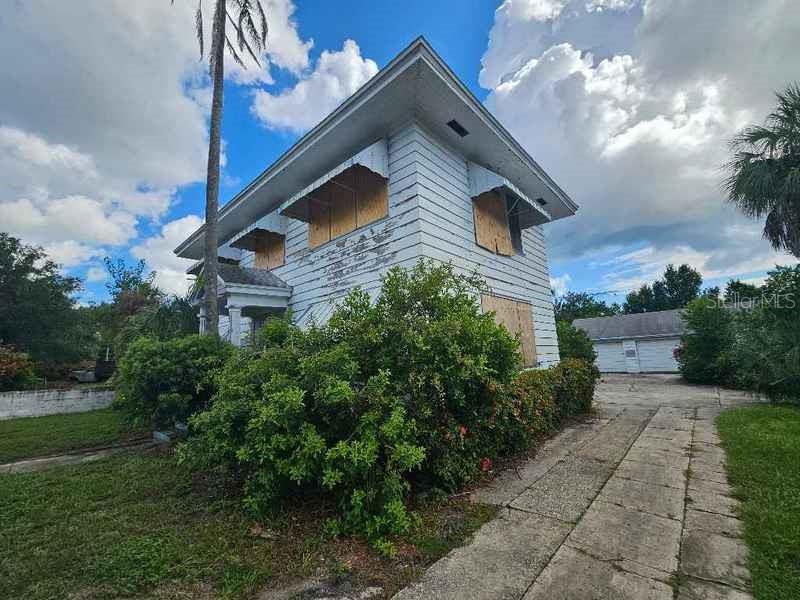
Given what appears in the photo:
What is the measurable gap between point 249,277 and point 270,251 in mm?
1456

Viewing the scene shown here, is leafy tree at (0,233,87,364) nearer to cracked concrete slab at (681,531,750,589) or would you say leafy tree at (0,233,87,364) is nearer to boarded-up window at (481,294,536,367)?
boarded-up window at (481,294,536,367)

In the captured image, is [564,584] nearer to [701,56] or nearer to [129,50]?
[129,50]

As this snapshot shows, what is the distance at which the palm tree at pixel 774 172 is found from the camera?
10.3m

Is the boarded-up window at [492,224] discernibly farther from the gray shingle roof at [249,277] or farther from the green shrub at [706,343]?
the green shrub at [706,343]

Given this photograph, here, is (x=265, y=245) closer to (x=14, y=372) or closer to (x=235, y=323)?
(x=235, y=323)

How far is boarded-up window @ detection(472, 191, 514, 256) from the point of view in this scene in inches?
284

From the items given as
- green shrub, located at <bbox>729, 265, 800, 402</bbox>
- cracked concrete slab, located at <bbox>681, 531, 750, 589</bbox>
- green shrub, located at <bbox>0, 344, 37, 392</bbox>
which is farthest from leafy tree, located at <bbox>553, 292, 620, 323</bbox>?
green shrub, located at <bbox>0, 344, 37, 392</bbox>

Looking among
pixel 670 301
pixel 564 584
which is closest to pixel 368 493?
pixel 564 584

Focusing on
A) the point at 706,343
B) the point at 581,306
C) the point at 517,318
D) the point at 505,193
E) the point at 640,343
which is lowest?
the point at 640,343

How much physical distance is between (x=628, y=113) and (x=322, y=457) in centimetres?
1354

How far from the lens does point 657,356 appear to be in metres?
24.7

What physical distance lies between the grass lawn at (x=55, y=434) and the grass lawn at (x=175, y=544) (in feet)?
7.57

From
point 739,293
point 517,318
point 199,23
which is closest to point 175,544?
point 517,318

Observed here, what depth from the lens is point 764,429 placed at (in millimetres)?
5305
